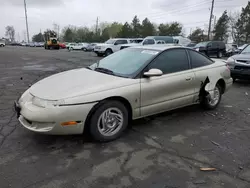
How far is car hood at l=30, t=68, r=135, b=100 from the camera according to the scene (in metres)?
3.12

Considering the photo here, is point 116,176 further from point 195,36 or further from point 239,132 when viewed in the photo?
point 195,36

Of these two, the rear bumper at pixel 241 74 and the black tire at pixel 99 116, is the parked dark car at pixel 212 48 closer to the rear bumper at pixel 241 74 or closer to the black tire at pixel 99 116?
the rear bumper at pixel 241 74

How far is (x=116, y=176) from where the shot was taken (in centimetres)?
260

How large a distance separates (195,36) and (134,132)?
213 feet

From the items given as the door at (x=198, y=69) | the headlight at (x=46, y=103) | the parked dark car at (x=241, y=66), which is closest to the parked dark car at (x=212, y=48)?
the parked dark car at (x=241, y=66)

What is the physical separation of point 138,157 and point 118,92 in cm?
100

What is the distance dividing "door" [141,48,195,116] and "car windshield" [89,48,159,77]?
0.61 feet

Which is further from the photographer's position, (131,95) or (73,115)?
(131,95)

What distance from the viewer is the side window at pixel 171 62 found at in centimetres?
396

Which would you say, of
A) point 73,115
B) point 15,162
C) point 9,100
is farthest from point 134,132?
point 9,100

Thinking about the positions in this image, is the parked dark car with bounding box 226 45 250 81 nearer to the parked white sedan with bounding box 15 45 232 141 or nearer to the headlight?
the parked white sedan with bounding box 15 45 232 141

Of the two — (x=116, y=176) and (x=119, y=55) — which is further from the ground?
(x=119, y=55)

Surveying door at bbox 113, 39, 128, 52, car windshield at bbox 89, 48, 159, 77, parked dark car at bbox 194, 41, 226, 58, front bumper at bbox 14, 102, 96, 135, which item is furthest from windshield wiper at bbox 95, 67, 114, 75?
parked dark car at bbox 194, 41, 226, 58

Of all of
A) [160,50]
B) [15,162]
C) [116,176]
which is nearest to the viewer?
[116,176]
